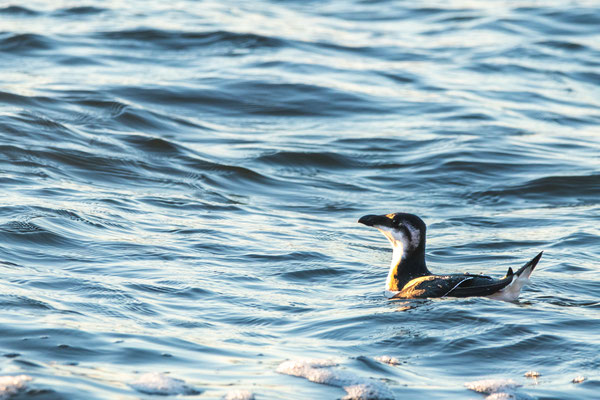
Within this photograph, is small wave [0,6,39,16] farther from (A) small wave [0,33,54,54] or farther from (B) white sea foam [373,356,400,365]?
(B) white sea foam [373,356,400,365]

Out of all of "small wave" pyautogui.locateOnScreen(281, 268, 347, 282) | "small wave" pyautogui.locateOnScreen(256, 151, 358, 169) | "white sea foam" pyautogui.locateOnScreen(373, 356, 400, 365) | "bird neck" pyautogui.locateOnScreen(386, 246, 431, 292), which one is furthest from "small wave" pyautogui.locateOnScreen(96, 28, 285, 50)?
"white sea foam" pyautogui.locateOnScreen(373, 356, 400, 365)

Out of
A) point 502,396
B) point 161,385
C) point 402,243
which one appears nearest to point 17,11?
point 402,243

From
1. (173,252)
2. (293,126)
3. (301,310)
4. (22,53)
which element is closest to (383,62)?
(293,126)

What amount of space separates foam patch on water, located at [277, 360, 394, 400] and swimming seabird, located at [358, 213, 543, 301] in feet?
6.67

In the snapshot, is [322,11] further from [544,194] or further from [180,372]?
[180,372]

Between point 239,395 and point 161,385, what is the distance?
0.45 m

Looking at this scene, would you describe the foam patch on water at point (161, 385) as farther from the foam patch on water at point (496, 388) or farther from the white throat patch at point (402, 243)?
the white throat patch at point (402, 243)

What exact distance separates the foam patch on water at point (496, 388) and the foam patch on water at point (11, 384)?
2594 millimetres

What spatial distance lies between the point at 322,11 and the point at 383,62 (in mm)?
5066

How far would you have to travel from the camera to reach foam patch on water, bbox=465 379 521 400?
6.16 metres

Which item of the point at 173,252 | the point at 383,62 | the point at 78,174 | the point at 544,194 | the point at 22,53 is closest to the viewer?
the point at 173,252

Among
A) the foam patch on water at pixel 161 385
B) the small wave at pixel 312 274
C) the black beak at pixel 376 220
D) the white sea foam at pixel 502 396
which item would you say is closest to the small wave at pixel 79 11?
the small wave at pixel 312 274

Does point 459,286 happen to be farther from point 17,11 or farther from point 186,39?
point 17,11

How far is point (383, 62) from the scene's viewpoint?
65.4 feet
